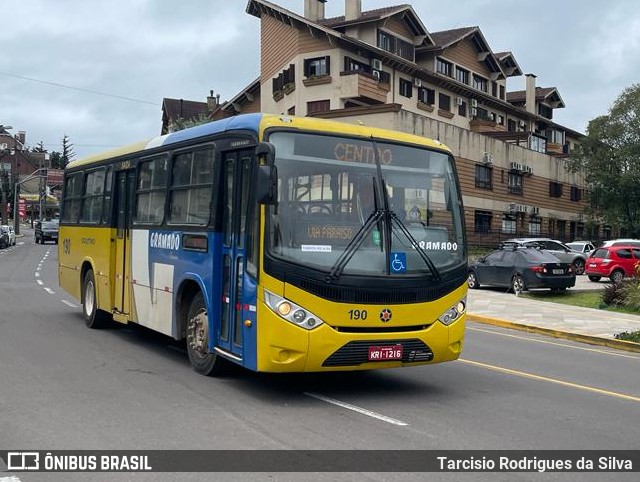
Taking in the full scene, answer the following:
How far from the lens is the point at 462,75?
52.7 metres

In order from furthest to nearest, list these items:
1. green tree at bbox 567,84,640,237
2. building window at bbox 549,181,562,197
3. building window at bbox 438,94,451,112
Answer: building window at bbox 549,181,562,197, building window at bbox 438,94,451,112, green tree at bbox 567,84,640,237

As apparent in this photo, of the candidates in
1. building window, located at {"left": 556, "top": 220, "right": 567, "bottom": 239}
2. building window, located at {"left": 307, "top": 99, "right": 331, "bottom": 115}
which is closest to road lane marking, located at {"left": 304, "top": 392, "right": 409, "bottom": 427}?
building window, located at {"left": 307, "top": 99, "right": 331, "bottom": 115}

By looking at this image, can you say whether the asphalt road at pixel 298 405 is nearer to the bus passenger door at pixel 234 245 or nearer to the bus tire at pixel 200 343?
the bus tire at pixel 200 343

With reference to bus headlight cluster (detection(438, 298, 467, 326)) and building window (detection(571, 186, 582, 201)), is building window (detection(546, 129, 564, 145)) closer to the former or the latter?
building window (detection(571, 186, 582, 201))

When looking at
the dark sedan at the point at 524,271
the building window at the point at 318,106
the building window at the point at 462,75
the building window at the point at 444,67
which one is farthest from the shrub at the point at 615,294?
the building window at the point at 462,75

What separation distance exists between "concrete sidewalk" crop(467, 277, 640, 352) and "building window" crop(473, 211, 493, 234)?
22.4 metres

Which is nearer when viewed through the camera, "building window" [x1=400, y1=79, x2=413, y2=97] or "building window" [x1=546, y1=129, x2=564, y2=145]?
"building window" [x1=400, y1=79, x2=413, y2=97]

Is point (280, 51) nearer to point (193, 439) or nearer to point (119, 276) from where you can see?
point (119, 276)

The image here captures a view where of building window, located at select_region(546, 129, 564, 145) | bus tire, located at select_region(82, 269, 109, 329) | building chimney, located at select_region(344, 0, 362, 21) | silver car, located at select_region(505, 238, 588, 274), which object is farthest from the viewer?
building window, located at select_region(546, 129, 564, 145)

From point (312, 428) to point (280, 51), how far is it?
134 feet

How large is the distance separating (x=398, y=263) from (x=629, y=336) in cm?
863

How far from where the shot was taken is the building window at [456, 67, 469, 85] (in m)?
52.1

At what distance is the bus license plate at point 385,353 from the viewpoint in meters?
7.57

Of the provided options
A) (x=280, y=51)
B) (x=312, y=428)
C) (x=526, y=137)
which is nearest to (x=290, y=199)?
(x=312, y=428)
